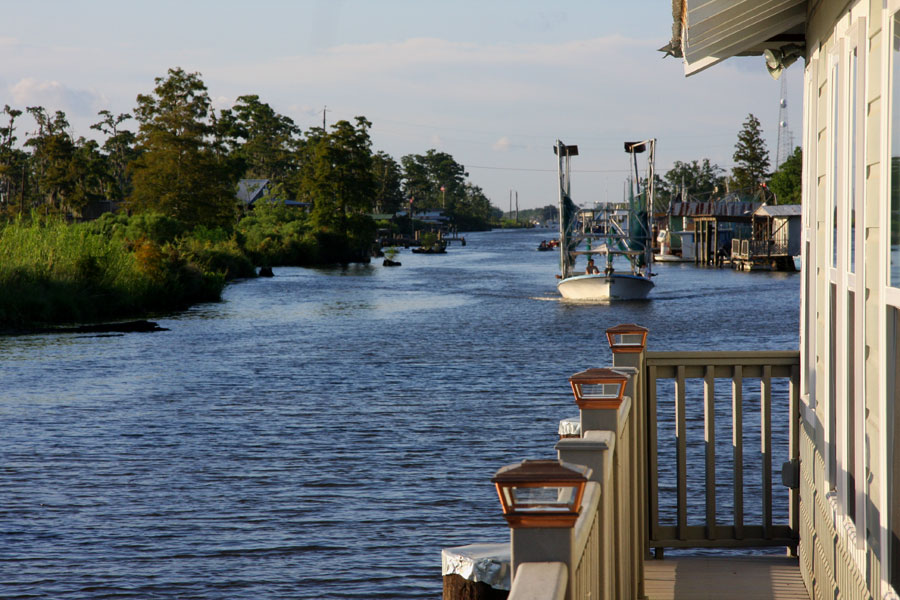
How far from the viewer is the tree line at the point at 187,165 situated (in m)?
61.2

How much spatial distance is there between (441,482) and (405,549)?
2.31 meters

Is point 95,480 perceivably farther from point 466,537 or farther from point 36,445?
point 466,537

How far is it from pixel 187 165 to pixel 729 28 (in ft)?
194

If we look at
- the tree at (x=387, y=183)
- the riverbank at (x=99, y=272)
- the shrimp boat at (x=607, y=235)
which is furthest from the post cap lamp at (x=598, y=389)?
the tree at (x=387, y=183)

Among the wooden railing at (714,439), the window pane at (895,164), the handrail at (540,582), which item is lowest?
the wooden railing at (714,439)

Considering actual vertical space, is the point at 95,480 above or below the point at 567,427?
below

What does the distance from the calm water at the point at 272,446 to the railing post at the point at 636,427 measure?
2.81 metres

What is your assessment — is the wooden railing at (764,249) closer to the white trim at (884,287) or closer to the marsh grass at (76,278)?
the marsh grass at (76,278)

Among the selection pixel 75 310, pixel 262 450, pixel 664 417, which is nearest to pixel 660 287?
pixel 75 310

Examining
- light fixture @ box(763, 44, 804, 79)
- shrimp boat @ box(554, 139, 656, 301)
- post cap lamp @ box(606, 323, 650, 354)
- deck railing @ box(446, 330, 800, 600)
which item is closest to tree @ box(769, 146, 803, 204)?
shrimp boat @ box(554, 139, 656, 301)

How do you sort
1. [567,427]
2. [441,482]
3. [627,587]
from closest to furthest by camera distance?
[627,587]
[567,427]
[441,482]

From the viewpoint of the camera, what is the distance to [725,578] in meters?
5.36

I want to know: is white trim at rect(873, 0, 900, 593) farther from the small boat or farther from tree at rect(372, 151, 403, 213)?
tree at rect(372, 151, 403, 213)

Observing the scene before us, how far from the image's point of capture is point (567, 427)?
21.6 ft
